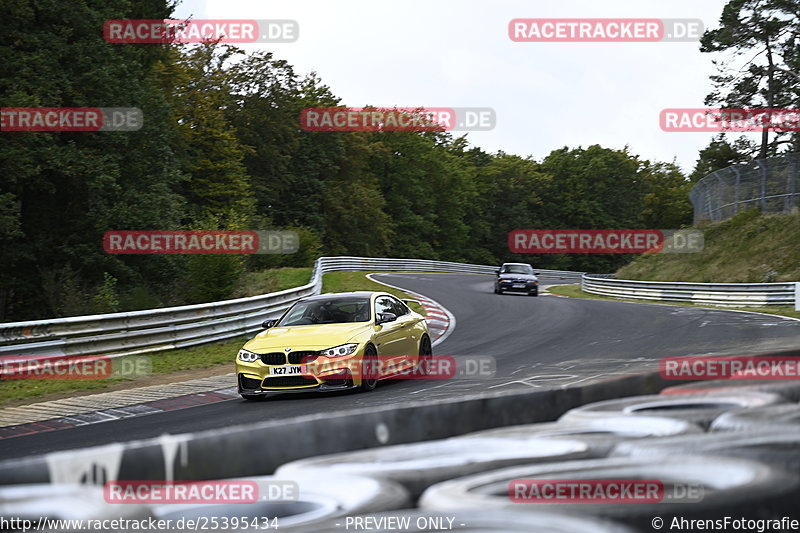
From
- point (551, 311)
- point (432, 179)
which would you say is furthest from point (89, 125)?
point (432, 179)

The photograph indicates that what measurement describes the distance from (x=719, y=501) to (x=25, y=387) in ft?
40.3

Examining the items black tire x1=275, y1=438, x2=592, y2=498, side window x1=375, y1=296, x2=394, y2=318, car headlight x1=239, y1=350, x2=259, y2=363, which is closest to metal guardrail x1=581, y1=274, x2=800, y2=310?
side window x1=375, y1=296, x2=394, y2=318

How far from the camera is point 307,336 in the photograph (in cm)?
1135

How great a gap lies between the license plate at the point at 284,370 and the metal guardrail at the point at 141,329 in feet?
14.8

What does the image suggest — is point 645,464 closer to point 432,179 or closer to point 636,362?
point 636,362

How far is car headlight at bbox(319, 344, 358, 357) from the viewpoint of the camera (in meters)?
11.0

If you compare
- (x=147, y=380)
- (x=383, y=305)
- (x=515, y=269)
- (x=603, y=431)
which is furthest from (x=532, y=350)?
(x=515, y=269)

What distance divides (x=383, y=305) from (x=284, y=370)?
8.09ft

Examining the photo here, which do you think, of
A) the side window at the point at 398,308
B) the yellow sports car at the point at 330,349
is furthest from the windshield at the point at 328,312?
the side window at the point at 398,308

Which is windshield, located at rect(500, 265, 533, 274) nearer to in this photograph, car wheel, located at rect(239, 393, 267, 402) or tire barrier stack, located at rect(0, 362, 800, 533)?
car wheel, located at rect(239, 393, 267, 402)

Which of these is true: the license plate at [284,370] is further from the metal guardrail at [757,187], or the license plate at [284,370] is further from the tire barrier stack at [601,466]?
the metal guardrail at [757,187]

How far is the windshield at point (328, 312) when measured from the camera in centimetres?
1227

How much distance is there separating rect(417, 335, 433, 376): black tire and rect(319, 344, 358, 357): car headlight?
222cm

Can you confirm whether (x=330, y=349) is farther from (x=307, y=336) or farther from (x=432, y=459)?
(x=432, y=459)
